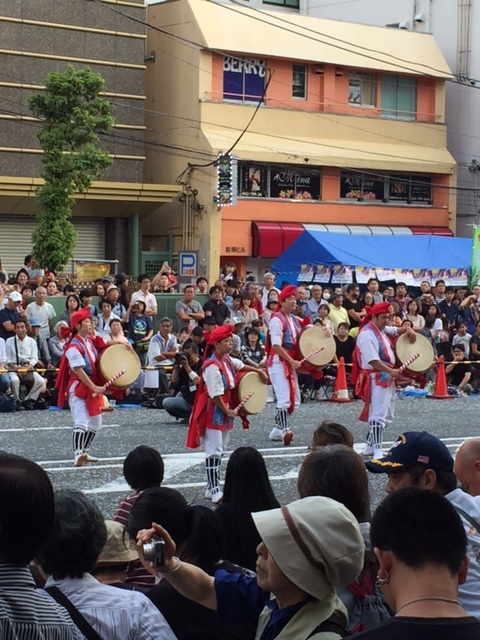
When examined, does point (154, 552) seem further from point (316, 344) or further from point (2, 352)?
point (2, 352)

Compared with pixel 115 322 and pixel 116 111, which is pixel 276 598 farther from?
pixel 116 111

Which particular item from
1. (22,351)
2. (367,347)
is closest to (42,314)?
(22,351)

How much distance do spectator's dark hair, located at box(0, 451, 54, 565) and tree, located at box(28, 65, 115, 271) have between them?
81.3ft

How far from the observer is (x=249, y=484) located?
234 inches

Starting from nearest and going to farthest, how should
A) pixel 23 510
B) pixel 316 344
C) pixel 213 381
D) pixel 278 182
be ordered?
1. pixel 23 510
2. pixel 213 381
3. pixel 316 344
4. pixel 278 182

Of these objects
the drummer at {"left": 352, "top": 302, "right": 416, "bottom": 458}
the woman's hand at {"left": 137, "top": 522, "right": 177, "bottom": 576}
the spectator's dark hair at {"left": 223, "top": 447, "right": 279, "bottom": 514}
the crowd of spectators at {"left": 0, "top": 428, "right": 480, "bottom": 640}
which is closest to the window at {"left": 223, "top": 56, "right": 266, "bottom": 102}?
the drummer at {"left": 352, "top": 302, "right": 416, "bottom": 458}

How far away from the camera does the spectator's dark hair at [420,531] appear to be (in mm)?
3168

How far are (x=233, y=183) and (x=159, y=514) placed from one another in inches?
1198

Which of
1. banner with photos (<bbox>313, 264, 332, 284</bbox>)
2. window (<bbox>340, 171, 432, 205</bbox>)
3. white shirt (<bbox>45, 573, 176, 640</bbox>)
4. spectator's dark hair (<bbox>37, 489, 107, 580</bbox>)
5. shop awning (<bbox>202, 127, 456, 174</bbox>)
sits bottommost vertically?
white shirt (<bbox>45, 573, 176, 640</bbox>)

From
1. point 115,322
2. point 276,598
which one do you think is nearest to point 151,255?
point 115,322

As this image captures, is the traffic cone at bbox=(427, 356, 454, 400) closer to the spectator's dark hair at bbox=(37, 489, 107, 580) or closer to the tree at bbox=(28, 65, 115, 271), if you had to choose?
the tree at bbox=(28, 65, 115, 271)

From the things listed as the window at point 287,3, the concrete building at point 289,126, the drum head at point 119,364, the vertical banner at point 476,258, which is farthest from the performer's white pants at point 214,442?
the window at point 287,3

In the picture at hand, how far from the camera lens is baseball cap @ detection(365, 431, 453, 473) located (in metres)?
5.29

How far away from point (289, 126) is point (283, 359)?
77.8 feet
